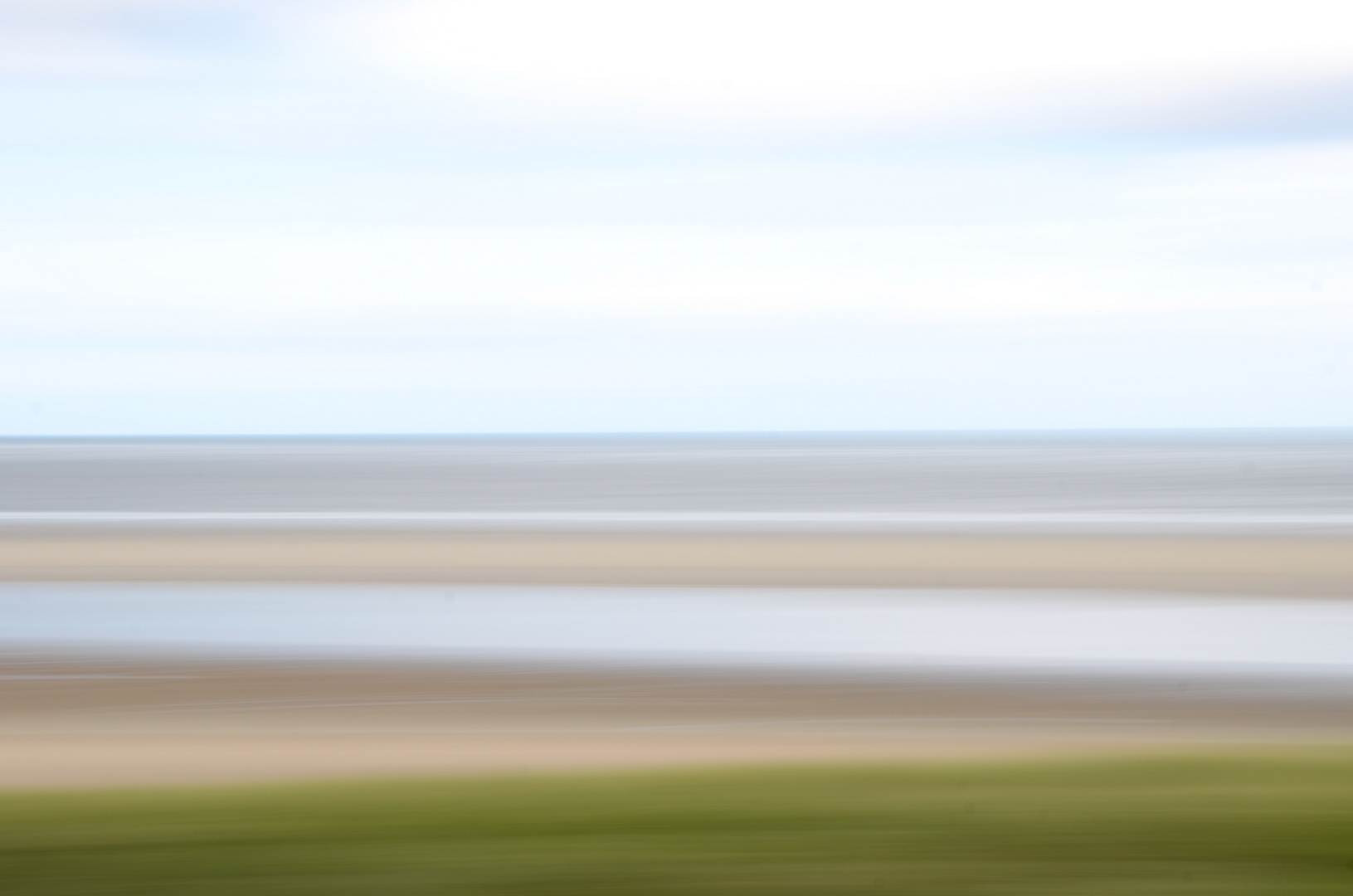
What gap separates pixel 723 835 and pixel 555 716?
480 cm

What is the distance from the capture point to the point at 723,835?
5.42 meters

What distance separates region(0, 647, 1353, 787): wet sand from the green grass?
1091 mm

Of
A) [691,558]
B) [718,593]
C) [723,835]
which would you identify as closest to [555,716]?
[723,835]

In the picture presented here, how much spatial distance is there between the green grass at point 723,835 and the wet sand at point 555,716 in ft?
3.58

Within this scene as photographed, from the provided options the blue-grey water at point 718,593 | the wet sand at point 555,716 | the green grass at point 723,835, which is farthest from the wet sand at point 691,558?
the green grass at point 723,835

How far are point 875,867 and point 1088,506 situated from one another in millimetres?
31554

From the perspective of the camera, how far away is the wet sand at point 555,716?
840 cm

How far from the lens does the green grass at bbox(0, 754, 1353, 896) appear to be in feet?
15.8

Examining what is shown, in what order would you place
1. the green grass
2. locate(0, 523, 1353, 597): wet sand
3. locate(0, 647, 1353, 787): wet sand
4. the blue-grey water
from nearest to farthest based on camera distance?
1. the green grass
2. locate(0, 647, 1353, 787): wet sand
3. the blue-grey water
4. locate(0, 523, 1353, 597): wet sand

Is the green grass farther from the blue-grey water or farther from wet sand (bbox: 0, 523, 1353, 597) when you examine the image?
wet sand (bbox: 0, 523, 1353, 597)

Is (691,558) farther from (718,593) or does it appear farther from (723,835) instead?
(723,835)

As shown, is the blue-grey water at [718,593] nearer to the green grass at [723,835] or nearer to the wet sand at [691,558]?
the wet sand at [691,558]

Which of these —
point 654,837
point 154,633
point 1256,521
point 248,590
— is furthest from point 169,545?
point 654,837

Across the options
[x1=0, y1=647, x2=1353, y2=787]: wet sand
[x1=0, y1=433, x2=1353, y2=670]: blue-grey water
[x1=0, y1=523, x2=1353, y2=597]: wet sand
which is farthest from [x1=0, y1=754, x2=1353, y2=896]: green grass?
[x1=0, y1=523, x2=1353, y2=597]: wet sand
